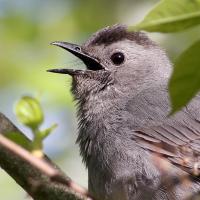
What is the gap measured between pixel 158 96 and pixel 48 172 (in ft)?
10.3

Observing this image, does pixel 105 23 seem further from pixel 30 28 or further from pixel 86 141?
pixel 86 141

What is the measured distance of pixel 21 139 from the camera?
6.28 ft

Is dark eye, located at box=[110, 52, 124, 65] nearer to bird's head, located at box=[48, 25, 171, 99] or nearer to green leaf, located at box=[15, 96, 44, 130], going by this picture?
bird's head, located at box=[48, 25, 171, 99]

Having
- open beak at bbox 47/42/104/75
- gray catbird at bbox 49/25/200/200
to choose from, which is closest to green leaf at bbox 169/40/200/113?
gray catbird at bbox 49/25/200/200

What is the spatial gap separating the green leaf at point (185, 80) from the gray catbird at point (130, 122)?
1.54 m

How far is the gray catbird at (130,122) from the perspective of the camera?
3.79 meters

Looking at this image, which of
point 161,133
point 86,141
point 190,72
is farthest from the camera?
point 86,141

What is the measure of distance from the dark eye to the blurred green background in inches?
40.4

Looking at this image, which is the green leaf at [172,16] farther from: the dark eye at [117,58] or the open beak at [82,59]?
the dark eye at [117,58]

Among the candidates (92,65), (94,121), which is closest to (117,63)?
(92,65)

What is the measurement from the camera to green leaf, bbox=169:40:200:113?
5.22 feet

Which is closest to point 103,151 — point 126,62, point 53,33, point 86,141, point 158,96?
point 86,141

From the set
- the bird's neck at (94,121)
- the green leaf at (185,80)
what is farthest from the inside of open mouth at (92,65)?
the green leaf at (185,80)

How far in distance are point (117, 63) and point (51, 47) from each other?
1902 millimetres
